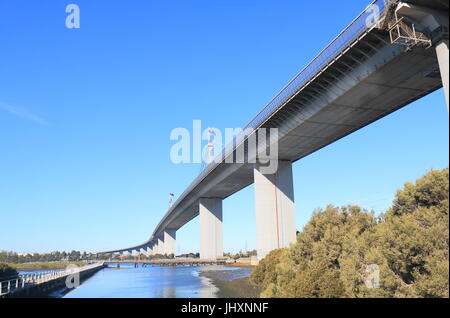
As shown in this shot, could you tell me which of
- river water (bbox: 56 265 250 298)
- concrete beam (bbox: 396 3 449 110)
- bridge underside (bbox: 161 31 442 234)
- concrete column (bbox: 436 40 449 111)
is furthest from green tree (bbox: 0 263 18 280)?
concrete beam (bbox: 396 3 449 110)

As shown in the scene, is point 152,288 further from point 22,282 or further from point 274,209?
point 274,209

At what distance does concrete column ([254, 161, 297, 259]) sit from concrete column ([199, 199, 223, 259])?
38719 mm

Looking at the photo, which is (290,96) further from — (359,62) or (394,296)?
(394,296)

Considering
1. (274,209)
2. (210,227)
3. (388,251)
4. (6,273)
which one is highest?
(274,209)

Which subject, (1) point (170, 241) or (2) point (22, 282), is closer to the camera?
(2) point (22, 282)

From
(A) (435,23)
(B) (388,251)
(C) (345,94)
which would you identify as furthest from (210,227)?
(A) (435,23)

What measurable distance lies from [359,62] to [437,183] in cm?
1456

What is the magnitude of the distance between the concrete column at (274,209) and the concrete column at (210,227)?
3872cm

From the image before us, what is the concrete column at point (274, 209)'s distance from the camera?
5431 centimetres

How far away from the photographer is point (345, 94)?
104 feet

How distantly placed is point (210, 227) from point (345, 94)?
68.1m

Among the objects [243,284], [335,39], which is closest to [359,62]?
[335,39]

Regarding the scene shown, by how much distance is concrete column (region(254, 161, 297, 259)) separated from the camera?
178 feet

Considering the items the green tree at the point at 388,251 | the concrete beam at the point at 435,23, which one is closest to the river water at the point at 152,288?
the green tree at the point at 388,251
